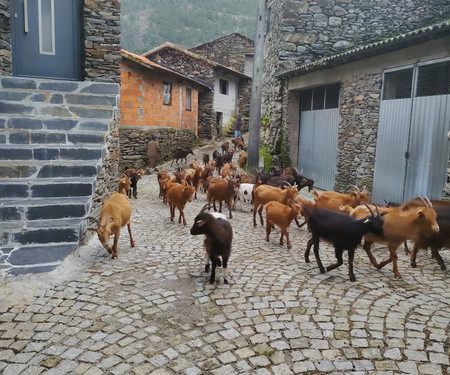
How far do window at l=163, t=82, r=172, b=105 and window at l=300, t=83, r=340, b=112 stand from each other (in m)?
8.38

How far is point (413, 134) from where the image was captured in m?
8.92

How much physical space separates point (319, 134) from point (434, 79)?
488cm

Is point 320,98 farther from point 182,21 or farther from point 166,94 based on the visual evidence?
point 182,21

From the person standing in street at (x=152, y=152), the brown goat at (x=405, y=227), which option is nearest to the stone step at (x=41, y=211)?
the brown goat at (x=405, y=227)

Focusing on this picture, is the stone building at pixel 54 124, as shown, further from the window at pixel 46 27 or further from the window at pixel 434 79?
the window at pixel 434 79

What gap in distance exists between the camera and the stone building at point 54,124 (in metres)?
5.78

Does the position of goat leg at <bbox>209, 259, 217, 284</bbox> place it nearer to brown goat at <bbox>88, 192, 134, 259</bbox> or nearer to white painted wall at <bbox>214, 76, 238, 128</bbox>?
brown goat at <bbox>88, 192, 134, 259</bbox>

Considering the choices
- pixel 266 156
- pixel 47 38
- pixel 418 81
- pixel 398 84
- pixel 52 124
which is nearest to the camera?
pixel 52 124

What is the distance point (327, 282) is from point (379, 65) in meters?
7.16

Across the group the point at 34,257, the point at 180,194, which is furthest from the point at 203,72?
the point at 34,257

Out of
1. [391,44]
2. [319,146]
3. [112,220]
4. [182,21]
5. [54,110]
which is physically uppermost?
[182,21]

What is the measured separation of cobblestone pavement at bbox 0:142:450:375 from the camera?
3.34m

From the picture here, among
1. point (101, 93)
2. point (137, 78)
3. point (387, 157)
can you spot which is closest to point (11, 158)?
point (101, 93)

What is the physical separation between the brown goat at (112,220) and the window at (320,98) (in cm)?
855
